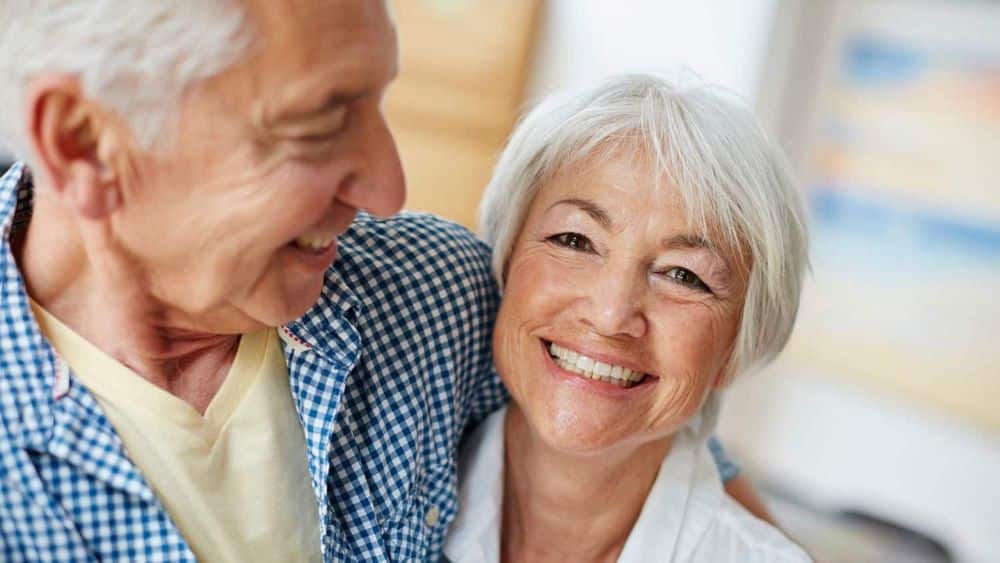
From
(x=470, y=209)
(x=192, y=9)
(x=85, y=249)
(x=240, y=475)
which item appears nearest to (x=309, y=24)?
(x=192, y=9)

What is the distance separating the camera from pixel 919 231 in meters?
4.27

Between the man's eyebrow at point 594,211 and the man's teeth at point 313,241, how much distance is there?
0.46 m

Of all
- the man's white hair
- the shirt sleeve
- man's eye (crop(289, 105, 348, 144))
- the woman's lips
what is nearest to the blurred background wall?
the shirt sleeve

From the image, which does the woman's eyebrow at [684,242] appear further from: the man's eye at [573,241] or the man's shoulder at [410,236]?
the man's shoulder at [410,236]

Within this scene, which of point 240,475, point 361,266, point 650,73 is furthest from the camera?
point 650,73

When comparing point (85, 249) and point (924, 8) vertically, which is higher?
point (924, 8)

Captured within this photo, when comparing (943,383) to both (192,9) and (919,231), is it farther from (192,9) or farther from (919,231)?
(192,9)

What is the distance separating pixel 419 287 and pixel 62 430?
24.0 inches

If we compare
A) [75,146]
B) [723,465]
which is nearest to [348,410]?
[75,146]

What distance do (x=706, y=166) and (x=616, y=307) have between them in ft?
0.84

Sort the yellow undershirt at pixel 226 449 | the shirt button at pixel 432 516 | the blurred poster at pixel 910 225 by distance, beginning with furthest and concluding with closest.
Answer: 1. the blurred poster at pixel 910 225
2. the shirt button at pixel 432 516
3. the yellow undershirt at pixel 226 449

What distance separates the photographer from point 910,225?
4.29 metres

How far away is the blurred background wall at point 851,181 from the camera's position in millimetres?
4148

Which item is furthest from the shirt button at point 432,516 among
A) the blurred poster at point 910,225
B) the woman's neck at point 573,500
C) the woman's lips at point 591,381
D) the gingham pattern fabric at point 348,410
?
the blurred poster at point 910,225
